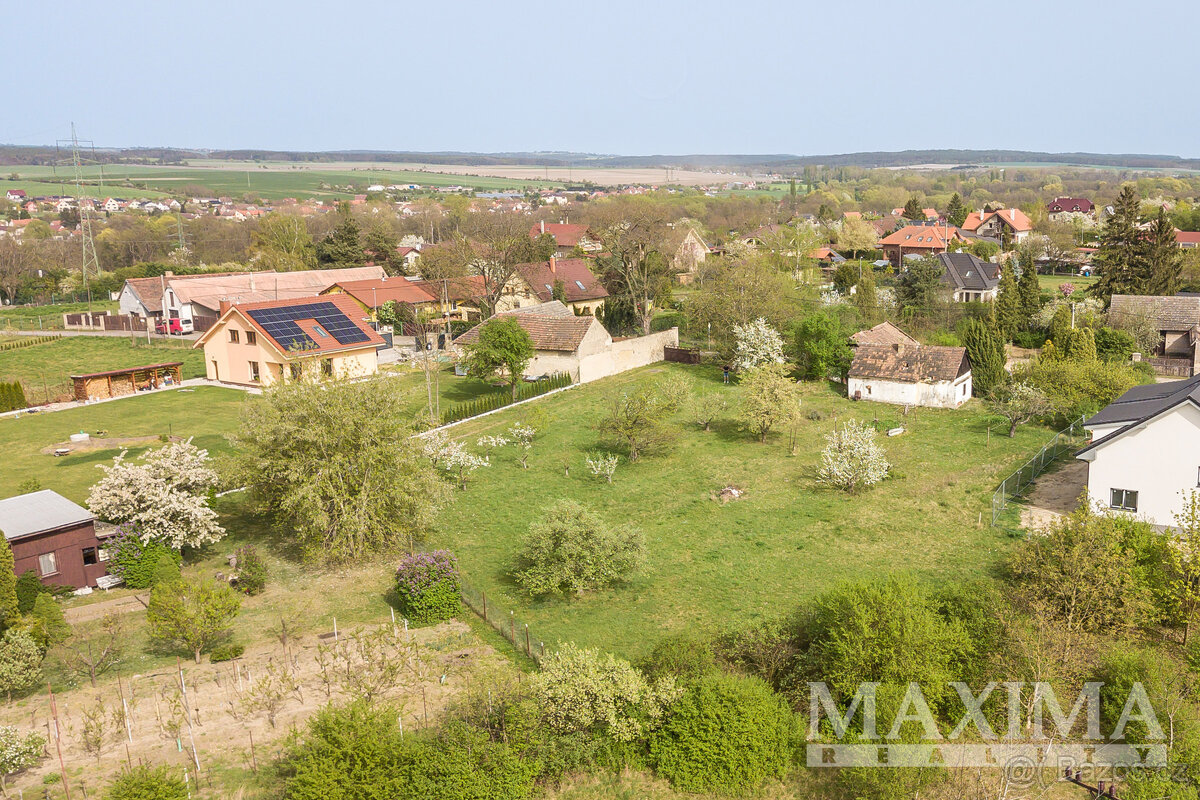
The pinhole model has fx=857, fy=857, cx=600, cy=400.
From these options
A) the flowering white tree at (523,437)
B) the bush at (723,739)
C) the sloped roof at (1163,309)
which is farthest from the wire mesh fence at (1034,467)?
the sloped roof at (1163,309)

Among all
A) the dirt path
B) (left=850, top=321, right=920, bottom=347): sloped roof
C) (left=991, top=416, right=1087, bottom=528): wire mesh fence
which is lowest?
the dirt path

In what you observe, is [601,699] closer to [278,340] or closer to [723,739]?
[723,739]

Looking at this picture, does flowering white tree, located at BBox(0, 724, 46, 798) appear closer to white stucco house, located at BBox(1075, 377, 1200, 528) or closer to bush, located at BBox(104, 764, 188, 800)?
bush, located at BBox(104, 764, 188, 800)

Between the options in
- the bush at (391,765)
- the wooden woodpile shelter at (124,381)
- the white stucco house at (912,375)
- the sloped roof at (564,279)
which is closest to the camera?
the bush at (391,765)

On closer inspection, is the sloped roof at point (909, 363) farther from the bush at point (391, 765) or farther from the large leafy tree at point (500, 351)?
the bush at point (391, 765)

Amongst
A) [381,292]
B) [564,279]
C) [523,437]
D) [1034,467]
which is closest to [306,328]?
[381,292]

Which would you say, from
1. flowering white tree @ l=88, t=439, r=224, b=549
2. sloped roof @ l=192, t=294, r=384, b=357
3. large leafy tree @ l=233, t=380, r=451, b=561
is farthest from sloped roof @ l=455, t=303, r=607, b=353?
A: flowering white tree @ l=88, t=439, r=224, b=549
